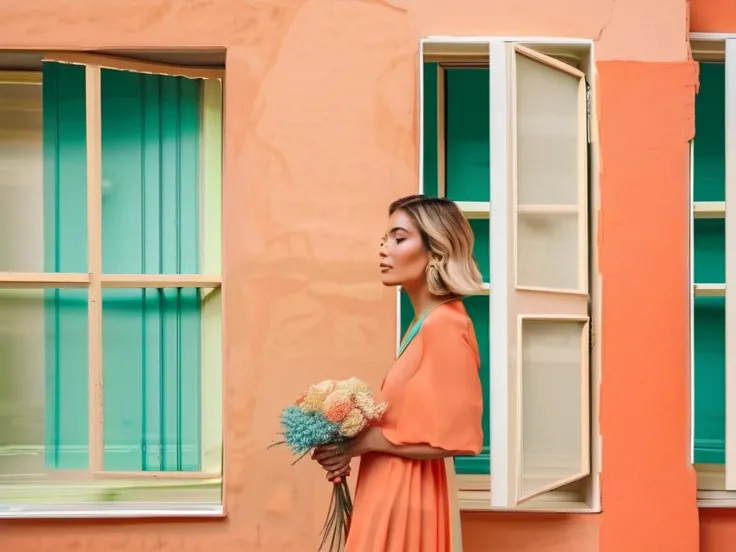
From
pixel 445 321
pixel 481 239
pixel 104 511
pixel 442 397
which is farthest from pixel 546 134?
pixel 104 511

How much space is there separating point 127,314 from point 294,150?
95 cm

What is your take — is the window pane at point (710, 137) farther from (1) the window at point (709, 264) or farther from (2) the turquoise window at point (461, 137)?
(2) the turquoise window at point (461, 137)

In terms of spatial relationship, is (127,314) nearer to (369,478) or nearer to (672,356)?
(369,478)

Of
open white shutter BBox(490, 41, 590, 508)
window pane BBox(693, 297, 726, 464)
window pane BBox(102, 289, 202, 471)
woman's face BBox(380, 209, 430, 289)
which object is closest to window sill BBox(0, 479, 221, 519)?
window pane BBox(102, 289, 202, 471)

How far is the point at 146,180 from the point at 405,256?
58.1 inches

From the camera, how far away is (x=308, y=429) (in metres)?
2.38

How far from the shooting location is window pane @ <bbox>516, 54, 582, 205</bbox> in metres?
3.24

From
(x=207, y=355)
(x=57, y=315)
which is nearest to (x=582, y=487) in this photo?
(x=207, y=355)

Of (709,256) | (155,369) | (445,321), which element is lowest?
(155,369)

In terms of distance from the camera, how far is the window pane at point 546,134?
10.6ft

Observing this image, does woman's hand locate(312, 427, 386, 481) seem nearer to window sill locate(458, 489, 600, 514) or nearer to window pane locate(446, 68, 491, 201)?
window sill locate(458, 489, 600, 514)

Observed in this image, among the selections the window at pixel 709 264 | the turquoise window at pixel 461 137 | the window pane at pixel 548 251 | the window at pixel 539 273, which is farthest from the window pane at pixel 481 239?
the window at pixel 709 264

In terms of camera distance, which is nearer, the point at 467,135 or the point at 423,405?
the point at 423,405

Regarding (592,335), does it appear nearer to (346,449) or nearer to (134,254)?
(346,449)
